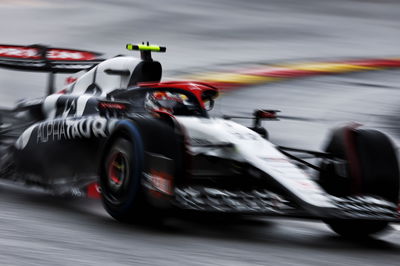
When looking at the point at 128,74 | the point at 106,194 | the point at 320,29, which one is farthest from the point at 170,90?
the point at 320,29

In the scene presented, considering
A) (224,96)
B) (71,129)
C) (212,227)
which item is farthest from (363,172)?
(224,96)

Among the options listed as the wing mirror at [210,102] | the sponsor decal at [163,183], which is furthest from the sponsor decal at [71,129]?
the wing mirror at [210,102]

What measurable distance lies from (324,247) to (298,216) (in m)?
0.35

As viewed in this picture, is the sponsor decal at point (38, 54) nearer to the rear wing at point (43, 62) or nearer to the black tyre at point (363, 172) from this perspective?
the rear wing at point (43, 62)

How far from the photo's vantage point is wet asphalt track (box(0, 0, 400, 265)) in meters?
5.66

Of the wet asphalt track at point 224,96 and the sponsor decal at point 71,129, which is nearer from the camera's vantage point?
the wet asphalt track at point 224,96

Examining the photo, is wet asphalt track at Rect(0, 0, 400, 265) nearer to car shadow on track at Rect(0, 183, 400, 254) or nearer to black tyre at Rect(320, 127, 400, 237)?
car shadow on track at Rect(0, 183, 400, 254)

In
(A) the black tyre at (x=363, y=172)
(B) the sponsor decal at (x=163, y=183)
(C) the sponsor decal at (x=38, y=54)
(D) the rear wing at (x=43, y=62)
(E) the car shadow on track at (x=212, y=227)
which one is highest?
(C) the sponsor decal at (x=38, y=54)

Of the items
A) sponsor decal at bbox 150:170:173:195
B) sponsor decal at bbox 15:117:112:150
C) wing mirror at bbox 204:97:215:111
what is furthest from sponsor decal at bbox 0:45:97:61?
sponsor decal at bbox 150:170:173:195

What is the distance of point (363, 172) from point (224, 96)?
723cm

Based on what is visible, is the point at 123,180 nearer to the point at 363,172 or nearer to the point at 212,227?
the point at 212,227

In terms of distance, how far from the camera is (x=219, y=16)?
74.2ft

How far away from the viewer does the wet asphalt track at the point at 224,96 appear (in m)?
5.66

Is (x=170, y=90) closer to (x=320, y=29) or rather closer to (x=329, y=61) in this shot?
(x=329, y=61)
